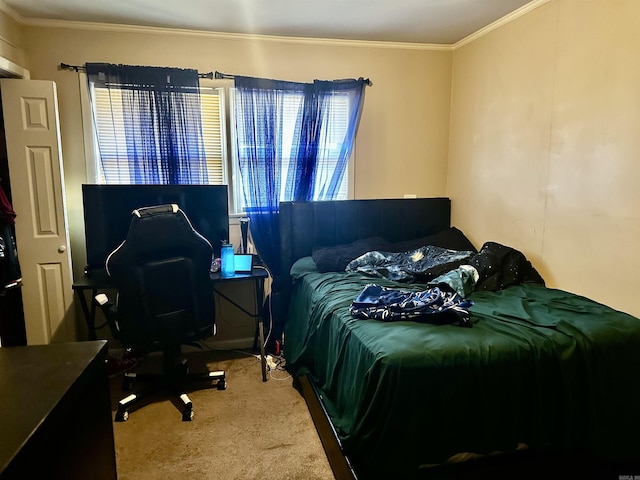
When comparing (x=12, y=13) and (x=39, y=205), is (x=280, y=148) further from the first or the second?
(x=12, y=13)

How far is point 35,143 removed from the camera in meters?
2.80

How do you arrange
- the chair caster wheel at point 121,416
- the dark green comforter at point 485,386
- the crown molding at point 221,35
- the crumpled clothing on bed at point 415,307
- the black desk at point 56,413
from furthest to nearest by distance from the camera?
the crown molding at point 221,35 → the chair caster wheel at point 121,416 → the crumpled clothing on bed at point 415,307 → the dark green comforter at point 485,386 → the black desk at point 56,413

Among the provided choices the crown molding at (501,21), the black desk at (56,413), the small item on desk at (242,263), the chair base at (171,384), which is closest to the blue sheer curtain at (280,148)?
the small item on desk at (242,263)

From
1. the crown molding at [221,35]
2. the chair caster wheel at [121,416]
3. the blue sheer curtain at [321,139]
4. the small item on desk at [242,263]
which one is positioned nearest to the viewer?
the chair caster wheel at [121,416]

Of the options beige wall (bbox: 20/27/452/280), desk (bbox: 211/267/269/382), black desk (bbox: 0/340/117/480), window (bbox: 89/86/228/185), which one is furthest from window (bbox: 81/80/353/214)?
black desk (bbox: 0/340/117/480)

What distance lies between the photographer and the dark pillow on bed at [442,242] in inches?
136

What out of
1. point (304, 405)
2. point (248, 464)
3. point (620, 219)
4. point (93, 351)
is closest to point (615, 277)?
point (620, 219)

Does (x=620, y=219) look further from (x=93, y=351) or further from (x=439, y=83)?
(x=93, y=351)

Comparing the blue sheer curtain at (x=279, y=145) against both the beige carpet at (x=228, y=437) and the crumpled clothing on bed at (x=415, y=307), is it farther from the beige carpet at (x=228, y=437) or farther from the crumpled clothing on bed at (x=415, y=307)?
the crumpled clothing on bed at (x=415, y=307)

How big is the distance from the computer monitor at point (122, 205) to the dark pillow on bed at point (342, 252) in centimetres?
86

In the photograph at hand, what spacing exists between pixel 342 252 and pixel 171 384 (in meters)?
1.50

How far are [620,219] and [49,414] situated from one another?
2.64 metres

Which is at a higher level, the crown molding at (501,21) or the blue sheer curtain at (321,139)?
Answer: the crown molding at (501,21)

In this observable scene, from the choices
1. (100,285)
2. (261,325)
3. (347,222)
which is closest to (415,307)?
(261,325)
